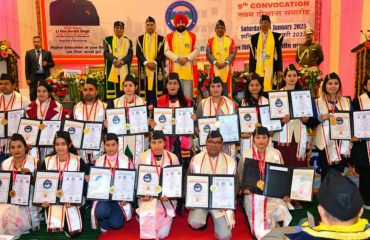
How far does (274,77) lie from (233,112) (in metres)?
2.27

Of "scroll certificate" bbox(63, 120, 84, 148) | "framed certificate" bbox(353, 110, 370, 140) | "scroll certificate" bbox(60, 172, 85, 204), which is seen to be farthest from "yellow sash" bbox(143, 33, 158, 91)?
"framed certificate" bbox(353, 110, 370, 140)

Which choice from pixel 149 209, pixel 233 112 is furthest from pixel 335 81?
pixel 149 209

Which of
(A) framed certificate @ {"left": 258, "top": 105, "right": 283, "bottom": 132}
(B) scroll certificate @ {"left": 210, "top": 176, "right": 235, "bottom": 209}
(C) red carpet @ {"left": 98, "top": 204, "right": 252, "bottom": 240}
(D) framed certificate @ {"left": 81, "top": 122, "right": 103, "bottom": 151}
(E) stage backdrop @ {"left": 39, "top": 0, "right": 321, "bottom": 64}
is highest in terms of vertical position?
(E) stage backdrop @ {"left": 39, "top": 0, "right": 321, "bottom": 64}

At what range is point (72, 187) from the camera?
5.42 m

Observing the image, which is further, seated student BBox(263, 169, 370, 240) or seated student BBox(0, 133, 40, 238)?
seated student BBox(0, 133, 40, 238)

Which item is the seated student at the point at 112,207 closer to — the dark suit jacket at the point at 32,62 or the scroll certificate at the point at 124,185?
the scroll certificate at the point at 124,185

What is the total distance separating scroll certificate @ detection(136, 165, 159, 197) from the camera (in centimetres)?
541

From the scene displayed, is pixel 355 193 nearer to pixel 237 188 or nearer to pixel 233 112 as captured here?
pixel 237 188

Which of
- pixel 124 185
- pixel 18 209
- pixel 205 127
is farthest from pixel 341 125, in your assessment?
pixel 18 209

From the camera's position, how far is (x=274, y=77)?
332 inches

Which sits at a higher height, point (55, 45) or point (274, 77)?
point (55, 45)

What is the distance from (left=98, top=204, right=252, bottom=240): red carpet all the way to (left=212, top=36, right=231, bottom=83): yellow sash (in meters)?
3.35

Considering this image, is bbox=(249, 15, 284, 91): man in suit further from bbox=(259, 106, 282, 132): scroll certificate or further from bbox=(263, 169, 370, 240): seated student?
bbox=(263, 169, 370, 240): seated student

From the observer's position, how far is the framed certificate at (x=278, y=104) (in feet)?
20.2
